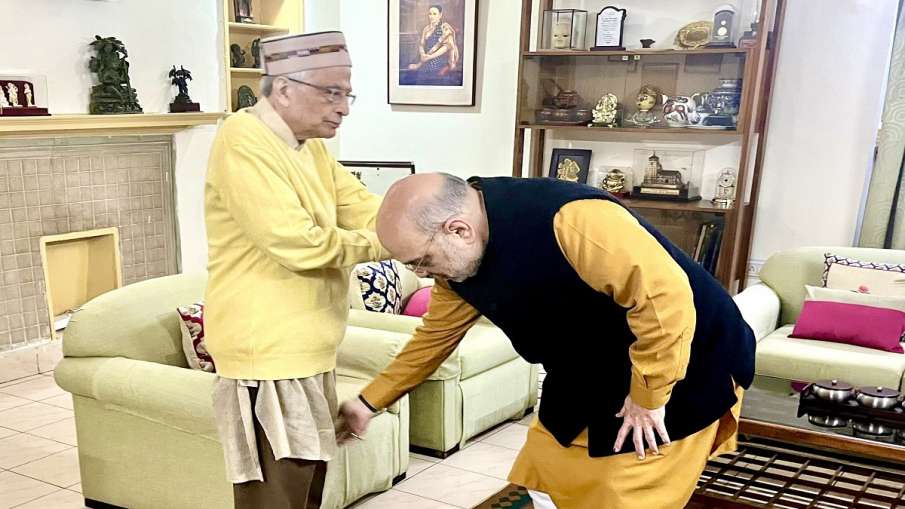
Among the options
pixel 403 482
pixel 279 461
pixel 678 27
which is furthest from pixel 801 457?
pixel 678 27

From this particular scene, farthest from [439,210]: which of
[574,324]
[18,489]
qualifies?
[18,489]

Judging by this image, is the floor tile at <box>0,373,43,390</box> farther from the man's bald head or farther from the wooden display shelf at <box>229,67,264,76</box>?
the man's bald head

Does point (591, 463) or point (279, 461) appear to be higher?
point (591, 463)

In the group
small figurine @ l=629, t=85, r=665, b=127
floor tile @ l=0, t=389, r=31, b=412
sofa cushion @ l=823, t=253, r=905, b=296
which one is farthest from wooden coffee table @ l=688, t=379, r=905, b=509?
floor tile @ l=0, t=389, r=31, b=412

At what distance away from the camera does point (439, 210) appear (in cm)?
134

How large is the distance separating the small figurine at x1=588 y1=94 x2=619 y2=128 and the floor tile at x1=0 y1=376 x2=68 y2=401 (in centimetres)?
317

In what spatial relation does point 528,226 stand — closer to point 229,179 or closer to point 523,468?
point 523,468

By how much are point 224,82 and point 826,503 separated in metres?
4.21

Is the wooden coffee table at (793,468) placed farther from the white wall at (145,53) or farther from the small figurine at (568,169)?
the white wall at (145,53)

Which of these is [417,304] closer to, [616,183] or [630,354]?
[616,183]

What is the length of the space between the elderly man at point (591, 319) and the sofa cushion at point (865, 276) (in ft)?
8.55

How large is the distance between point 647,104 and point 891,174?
4.28 ft

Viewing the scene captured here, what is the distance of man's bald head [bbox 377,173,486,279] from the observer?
4.39 feet

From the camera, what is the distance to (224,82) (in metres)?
5.11
